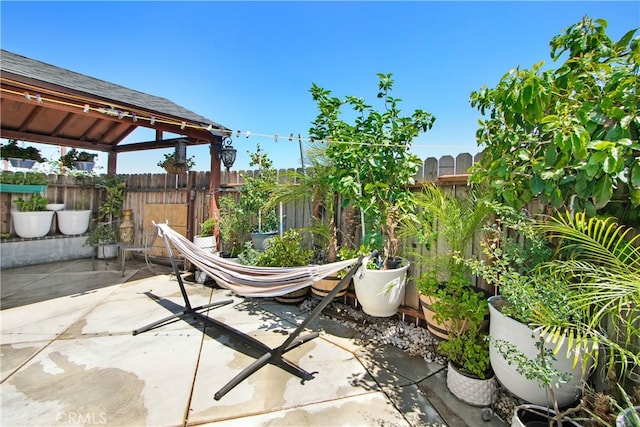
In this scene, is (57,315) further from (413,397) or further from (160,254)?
(413,397)

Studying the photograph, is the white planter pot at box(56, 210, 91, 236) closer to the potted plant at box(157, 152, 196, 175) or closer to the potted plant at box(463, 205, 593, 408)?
the potted plant at box(157, 152, 196, 175)

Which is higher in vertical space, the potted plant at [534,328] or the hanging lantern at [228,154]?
the hanging lantern at [228,154]

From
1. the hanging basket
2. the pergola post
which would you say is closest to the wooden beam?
the hanging basket

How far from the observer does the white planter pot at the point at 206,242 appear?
438 cm

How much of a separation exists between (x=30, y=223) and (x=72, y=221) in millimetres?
606

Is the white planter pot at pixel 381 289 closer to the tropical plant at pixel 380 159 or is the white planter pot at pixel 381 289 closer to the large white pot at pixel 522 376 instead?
the tropical plant at pixel 380 159

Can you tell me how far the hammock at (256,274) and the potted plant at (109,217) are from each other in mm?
3779

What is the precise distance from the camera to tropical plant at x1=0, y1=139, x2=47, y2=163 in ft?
15.8

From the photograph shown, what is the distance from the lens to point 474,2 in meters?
2.94

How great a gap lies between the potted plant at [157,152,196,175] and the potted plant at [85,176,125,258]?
52.9 inches

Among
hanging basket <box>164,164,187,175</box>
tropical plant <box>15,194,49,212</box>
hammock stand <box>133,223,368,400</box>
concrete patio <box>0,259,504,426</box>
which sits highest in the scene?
hanging basket <box>164,164,187,175</box>

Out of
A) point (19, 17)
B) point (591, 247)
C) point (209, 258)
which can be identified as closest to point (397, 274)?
point (591, 247)

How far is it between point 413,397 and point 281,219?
8.71 feet

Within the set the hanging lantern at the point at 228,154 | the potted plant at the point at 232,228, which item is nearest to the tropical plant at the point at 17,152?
the hanging lantern at the point at 228,154
